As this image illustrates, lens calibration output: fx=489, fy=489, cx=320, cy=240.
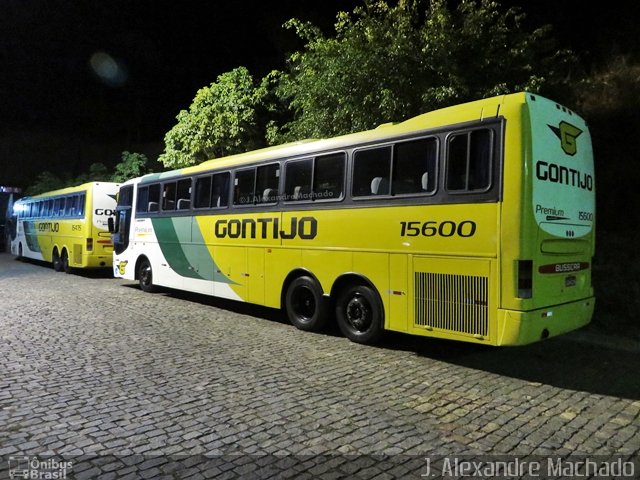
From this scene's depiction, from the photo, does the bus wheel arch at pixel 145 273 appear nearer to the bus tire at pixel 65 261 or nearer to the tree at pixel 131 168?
the bus tire at pixel 65 261

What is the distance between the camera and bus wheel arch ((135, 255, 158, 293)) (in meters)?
11.9

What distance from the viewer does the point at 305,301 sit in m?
7.80

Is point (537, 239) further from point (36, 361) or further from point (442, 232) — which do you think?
point (36, 361)

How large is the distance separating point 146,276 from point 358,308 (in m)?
7.03

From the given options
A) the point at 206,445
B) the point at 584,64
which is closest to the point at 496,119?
the point at 206,445

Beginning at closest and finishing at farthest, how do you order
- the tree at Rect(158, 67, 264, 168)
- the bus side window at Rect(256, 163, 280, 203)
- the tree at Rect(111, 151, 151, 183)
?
the bus side window at Rect(256, 163, 280, 203)
the tree at Rect(158, 67, 264, 168)
the tree at Rect(111, 151, 151, 183)

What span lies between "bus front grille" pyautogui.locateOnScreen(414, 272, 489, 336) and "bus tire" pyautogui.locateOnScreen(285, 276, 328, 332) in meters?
1.80

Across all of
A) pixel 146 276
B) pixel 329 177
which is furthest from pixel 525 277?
pixel 146 276

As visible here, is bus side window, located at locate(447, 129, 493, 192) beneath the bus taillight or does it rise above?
above

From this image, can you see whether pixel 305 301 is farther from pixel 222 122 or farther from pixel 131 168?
pixel 131 168

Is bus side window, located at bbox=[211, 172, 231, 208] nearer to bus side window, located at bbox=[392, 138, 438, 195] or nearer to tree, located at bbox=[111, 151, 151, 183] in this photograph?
bus side window, located at bbox=[392, 138, 438, 195]

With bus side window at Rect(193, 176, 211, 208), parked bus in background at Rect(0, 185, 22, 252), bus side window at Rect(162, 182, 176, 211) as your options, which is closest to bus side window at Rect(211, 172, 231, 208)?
bus side window at Rect(193, 176, 211, 208)

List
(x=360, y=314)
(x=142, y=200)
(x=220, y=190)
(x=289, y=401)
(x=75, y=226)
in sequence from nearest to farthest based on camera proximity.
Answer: (x=289, y=401) < (x=360, y=314) < (x=220, y=190) < (x=142, y=200) < (x=75, y=226)

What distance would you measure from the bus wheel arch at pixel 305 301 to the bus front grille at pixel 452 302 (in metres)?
1.78
